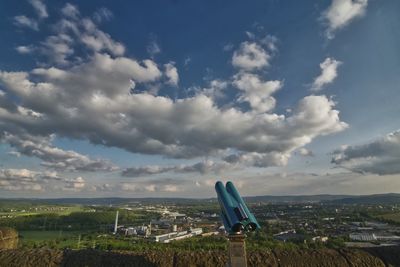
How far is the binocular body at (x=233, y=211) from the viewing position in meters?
12.7

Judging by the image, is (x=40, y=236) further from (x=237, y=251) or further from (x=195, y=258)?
(x=237, y=251)

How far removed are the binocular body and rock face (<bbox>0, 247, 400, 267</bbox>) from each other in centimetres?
244

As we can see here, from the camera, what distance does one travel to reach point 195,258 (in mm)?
14859

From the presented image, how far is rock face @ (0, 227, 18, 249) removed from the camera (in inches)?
629

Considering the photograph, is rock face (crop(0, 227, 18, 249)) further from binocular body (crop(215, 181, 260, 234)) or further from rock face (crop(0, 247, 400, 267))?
binocular body (crop(215, 181, 260, 234))

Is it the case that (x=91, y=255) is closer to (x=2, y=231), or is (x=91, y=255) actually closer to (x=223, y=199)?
(x=2, y=231)

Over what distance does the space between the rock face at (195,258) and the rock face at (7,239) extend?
0.99m

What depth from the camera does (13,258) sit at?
14.7 meters

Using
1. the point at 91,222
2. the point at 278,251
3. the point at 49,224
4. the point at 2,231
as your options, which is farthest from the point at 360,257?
the point at 91,222

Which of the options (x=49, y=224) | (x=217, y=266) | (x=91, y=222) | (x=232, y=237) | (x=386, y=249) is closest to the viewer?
(x=232, y=237)

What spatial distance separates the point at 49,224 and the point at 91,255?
489 ft

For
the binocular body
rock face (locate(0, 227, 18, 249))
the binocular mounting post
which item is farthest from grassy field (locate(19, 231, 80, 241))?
the binocular mounting post

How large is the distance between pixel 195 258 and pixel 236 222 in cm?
356

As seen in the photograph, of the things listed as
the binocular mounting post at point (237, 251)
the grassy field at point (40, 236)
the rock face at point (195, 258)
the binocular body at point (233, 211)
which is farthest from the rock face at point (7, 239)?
the grassy field at point (40, 236)
